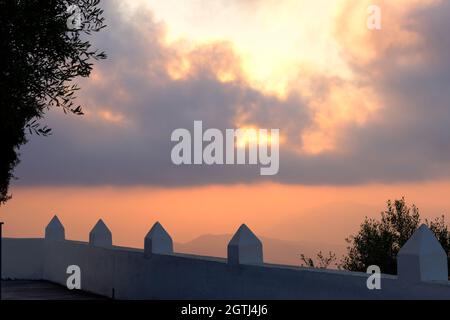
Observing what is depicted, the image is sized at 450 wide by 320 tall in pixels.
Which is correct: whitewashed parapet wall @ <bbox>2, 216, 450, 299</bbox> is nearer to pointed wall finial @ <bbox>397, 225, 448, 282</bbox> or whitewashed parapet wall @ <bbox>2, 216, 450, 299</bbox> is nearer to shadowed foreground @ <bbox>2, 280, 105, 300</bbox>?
pointed wall finial @ <bbox>397, 225, 448, 282</bbox>

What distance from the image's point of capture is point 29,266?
94.4ft

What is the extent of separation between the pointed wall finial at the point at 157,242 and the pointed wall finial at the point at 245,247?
15.4ft

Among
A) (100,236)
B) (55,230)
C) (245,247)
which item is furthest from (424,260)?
(55,230)

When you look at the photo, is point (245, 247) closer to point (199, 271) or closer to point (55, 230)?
point (199, 271)

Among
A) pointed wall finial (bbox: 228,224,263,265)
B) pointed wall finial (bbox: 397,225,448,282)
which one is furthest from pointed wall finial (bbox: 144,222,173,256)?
pointed wall finial (bbox: 397,225,448,282)

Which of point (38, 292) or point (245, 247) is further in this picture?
point (38, 292)

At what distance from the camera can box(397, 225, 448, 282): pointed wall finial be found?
11.4 meters

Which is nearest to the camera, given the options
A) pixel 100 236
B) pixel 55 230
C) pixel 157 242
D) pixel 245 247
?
pixel 245 247

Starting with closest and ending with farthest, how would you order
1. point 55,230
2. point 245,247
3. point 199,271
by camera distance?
point 245,247 → point 199,271 → point 55,230

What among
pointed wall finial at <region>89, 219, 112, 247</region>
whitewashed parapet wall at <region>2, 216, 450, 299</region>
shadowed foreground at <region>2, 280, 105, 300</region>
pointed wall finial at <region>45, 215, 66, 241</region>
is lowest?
shadowed foreground at <region>2, 280, 105, 300</region>

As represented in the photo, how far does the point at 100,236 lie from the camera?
25.0 meters

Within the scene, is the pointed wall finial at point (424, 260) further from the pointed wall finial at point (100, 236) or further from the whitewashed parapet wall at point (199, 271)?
the pointed wall finial at point (100, 236)

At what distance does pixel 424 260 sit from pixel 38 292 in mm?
15863
